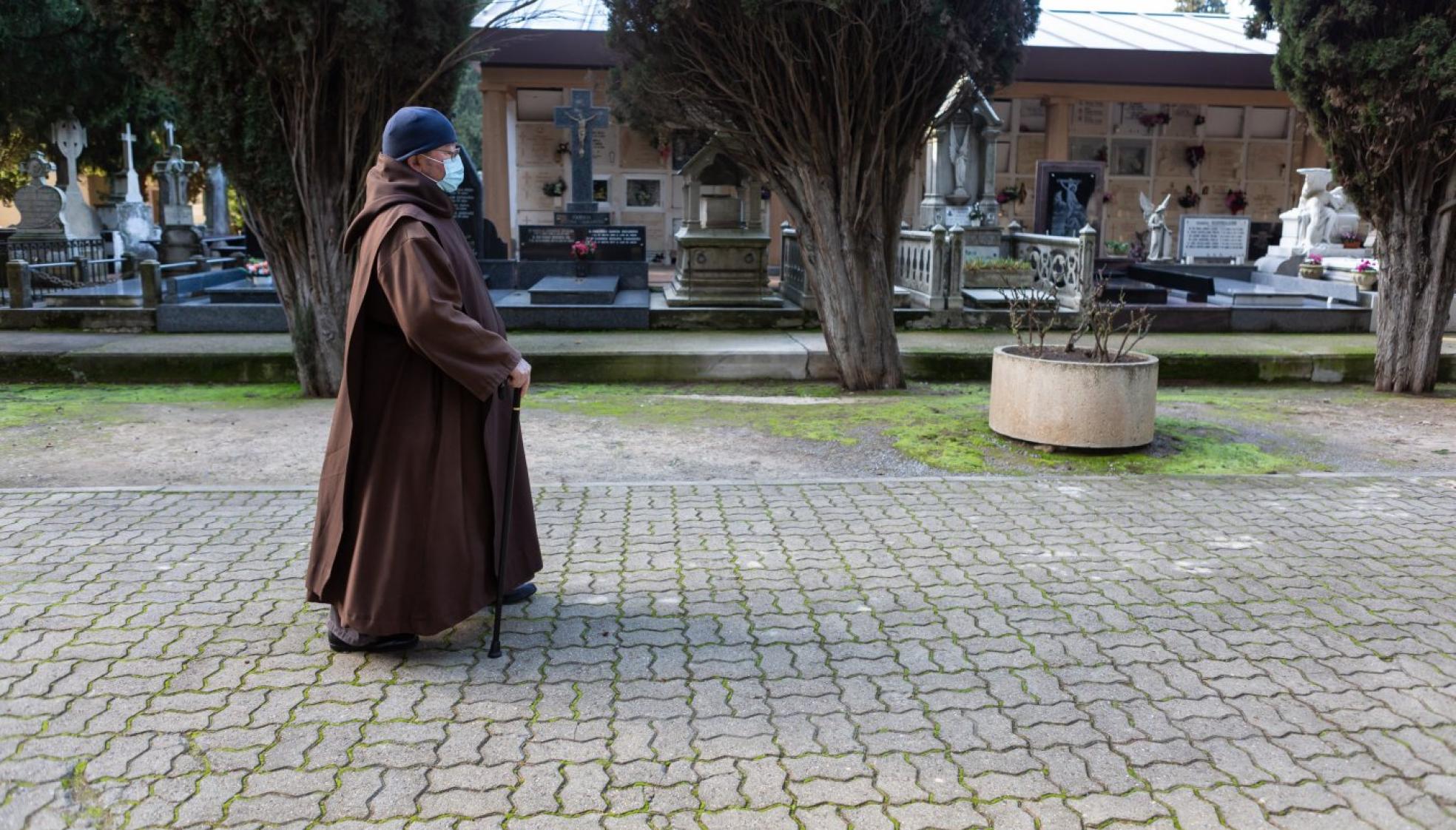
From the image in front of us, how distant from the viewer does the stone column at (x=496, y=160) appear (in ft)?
74.5

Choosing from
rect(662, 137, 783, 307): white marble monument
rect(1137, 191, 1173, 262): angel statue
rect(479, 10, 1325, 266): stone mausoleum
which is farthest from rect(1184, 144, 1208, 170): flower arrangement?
rect(662, 137, 783, 307): white marble monument

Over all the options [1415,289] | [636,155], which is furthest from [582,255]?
[636,155]

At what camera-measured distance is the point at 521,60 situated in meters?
21.7

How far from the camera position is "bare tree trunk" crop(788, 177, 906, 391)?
29.1 ft

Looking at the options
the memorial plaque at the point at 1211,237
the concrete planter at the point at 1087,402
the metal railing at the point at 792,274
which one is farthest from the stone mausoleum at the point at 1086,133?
the concrete planter at the point at 1087,402

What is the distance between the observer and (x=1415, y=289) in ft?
30.5

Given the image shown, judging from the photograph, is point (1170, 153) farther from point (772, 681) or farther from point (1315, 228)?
point (772, 681)

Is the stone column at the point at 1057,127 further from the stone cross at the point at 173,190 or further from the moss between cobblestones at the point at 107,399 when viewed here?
the moss between cobblestones at the point at 107,399

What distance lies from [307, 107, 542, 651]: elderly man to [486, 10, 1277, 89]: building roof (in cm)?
1630

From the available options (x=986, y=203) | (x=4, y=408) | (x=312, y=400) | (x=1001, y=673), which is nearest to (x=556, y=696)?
(x=1001, y=673)

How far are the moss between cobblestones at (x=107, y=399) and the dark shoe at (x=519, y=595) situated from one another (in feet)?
17.8

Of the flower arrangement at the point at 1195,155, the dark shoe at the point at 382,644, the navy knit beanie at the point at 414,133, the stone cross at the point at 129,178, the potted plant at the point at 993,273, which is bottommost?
the dark shoe at the point at 382,644

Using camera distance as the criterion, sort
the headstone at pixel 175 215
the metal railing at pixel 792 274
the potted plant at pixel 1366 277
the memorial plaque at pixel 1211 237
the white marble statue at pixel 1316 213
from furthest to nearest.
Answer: the memorial plaque at pixel 1211 237, the headstone at pixel 175 215, the white marble statue at pixel 1316 213, the potted plant at pixel 1366 277, the metal railing at pixel 792 274

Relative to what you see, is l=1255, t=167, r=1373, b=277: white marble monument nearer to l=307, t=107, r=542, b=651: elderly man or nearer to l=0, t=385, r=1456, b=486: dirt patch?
l=0, t=385, r=1456, b=486: dirt patch
